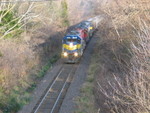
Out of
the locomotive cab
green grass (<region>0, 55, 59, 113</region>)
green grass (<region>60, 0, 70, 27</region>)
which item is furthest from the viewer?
green grass (<region>60, 0, 70, 27</region>)

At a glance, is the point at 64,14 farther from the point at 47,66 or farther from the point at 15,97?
the point at 15,97

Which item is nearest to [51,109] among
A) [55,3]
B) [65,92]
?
[65,92]

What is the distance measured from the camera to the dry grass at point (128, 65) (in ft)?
28.2

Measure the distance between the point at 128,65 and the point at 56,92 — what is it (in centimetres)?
720

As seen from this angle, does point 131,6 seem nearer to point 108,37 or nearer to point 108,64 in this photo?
point 108,64

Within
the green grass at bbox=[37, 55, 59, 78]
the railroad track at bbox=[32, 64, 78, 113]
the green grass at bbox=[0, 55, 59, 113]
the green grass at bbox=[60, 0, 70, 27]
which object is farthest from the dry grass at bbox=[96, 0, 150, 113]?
the green grass at bbox=[60, 0, 70, 27]

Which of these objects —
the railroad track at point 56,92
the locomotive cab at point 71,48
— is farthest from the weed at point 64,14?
the railroad track at point 56,92

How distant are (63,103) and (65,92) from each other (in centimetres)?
217

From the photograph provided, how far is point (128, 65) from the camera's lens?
12797 mm

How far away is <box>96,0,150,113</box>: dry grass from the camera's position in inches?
338

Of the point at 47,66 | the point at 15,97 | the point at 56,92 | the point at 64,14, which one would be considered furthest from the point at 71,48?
the point at 64,14

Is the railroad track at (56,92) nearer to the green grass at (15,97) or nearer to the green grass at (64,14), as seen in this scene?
the green grass at (15,97)

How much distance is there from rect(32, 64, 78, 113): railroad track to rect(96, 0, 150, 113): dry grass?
248 centimetres

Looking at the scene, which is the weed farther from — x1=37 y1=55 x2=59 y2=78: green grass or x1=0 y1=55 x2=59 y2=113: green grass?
x1=0 y1=55 x2=59 y2=113: green grass
